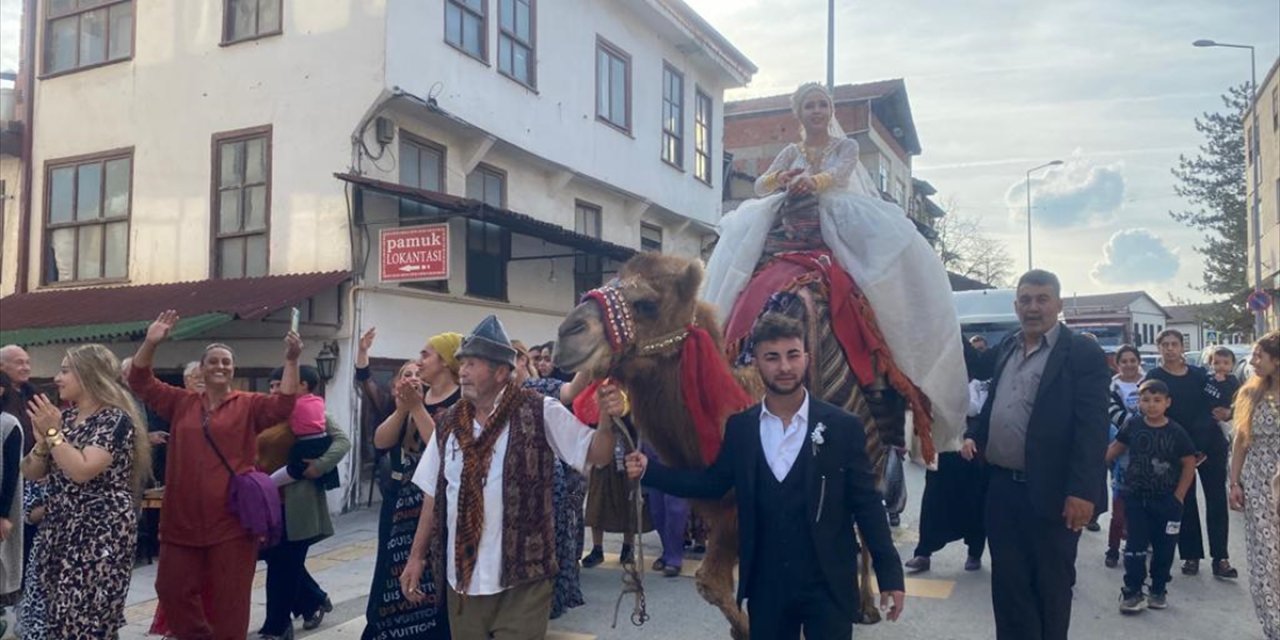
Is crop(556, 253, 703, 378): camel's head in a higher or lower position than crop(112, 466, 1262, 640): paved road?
higher

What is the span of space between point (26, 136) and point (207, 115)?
12.3ft

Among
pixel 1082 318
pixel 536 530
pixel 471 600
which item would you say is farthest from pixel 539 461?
pixel 1082 318

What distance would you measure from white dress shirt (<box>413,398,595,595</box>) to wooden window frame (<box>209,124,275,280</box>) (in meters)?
9.46

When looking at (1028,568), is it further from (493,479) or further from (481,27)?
(481,27)

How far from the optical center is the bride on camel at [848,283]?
5109 millimetres

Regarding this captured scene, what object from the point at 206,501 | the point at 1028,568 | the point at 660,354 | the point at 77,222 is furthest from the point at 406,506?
the point at 77,222

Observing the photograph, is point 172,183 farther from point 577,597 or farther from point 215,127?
point 577,597

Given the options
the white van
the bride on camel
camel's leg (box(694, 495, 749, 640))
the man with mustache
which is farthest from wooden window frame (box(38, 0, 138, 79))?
the man with mustache

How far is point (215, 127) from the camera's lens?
1331cm

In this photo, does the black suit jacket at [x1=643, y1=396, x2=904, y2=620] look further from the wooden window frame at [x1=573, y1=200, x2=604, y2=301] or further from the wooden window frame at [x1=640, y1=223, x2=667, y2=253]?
the wooden window frame at [x1=640, y1=223, x2=667, y2=253]

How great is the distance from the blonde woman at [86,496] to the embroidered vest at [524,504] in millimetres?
2057

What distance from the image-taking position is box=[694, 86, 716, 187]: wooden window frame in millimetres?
21312

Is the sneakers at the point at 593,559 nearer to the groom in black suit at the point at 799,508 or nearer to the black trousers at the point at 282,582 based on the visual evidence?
the black trousers at the point at 282,582

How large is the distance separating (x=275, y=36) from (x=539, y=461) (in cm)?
1073
